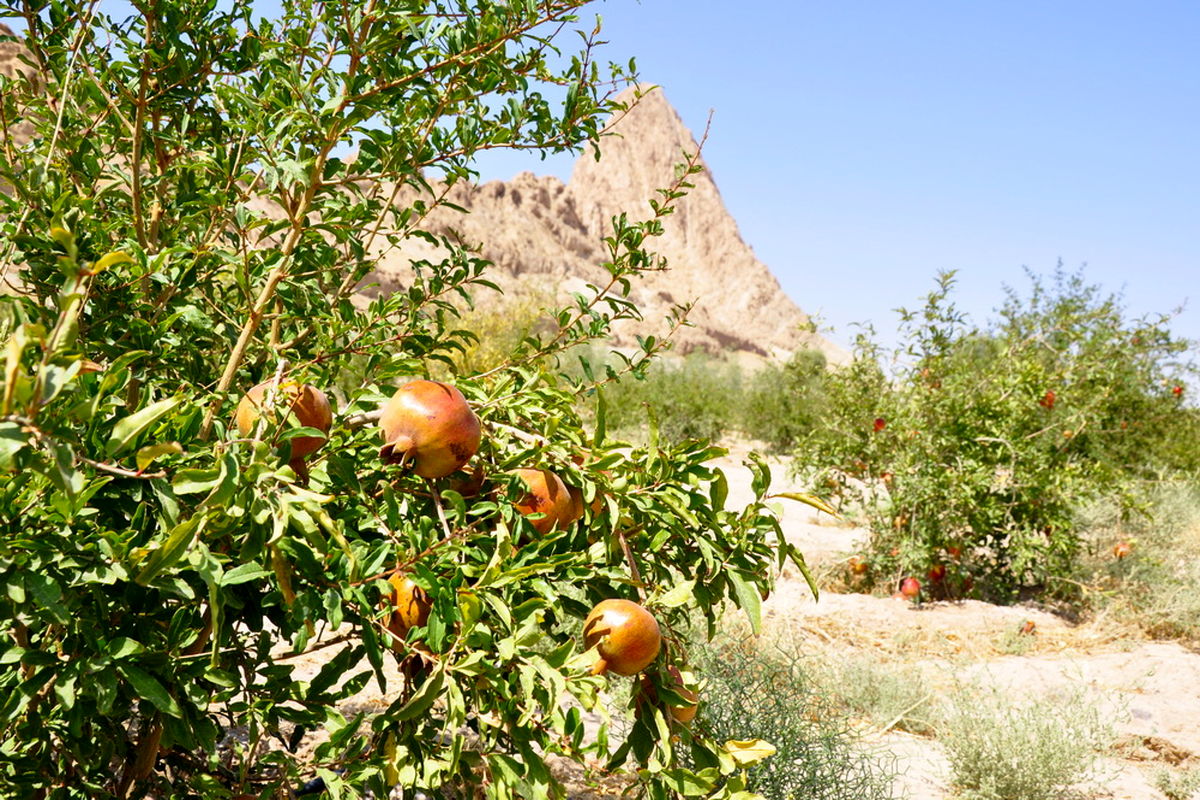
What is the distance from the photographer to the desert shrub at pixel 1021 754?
9.82 ft

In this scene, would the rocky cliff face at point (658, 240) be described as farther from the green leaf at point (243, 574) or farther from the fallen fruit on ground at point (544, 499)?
the green leaf at point (243, 574)

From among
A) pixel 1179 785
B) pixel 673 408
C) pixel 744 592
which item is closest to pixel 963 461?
pixel 1179 785

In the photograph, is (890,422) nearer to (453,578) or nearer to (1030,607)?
(1030,607)

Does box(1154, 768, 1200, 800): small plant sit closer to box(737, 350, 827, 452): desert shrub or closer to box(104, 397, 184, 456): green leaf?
box(104, 397, 184, 456): green leaf

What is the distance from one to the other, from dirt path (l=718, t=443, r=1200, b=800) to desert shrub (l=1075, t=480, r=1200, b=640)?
212 millimetres

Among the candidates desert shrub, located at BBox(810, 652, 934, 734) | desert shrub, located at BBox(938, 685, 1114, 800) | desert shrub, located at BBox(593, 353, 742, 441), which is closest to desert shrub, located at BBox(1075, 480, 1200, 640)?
desert shrub, located at BBox(810, 652, 934, 734)

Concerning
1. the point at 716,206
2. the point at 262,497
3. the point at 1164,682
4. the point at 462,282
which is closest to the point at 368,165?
the point at 462,282

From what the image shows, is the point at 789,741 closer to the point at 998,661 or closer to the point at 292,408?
the point at 292,408

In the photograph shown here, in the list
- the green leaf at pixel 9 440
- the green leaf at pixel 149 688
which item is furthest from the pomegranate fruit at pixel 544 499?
the green leaf at pixel 9 440

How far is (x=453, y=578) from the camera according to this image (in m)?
1.17

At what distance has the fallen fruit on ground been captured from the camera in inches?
52.6

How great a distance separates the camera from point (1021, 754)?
301 cm

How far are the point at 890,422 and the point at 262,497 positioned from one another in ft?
18.7

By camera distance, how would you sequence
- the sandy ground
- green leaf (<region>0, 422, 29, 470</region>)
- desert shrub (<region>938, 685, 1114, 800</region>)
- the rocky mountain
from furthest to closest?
the rocky mountain → the sandy ground → desert shrub (<region>938, 685, 1114, 800</region>) → green leaf (<region>0, 422, 29, 470</region>)
